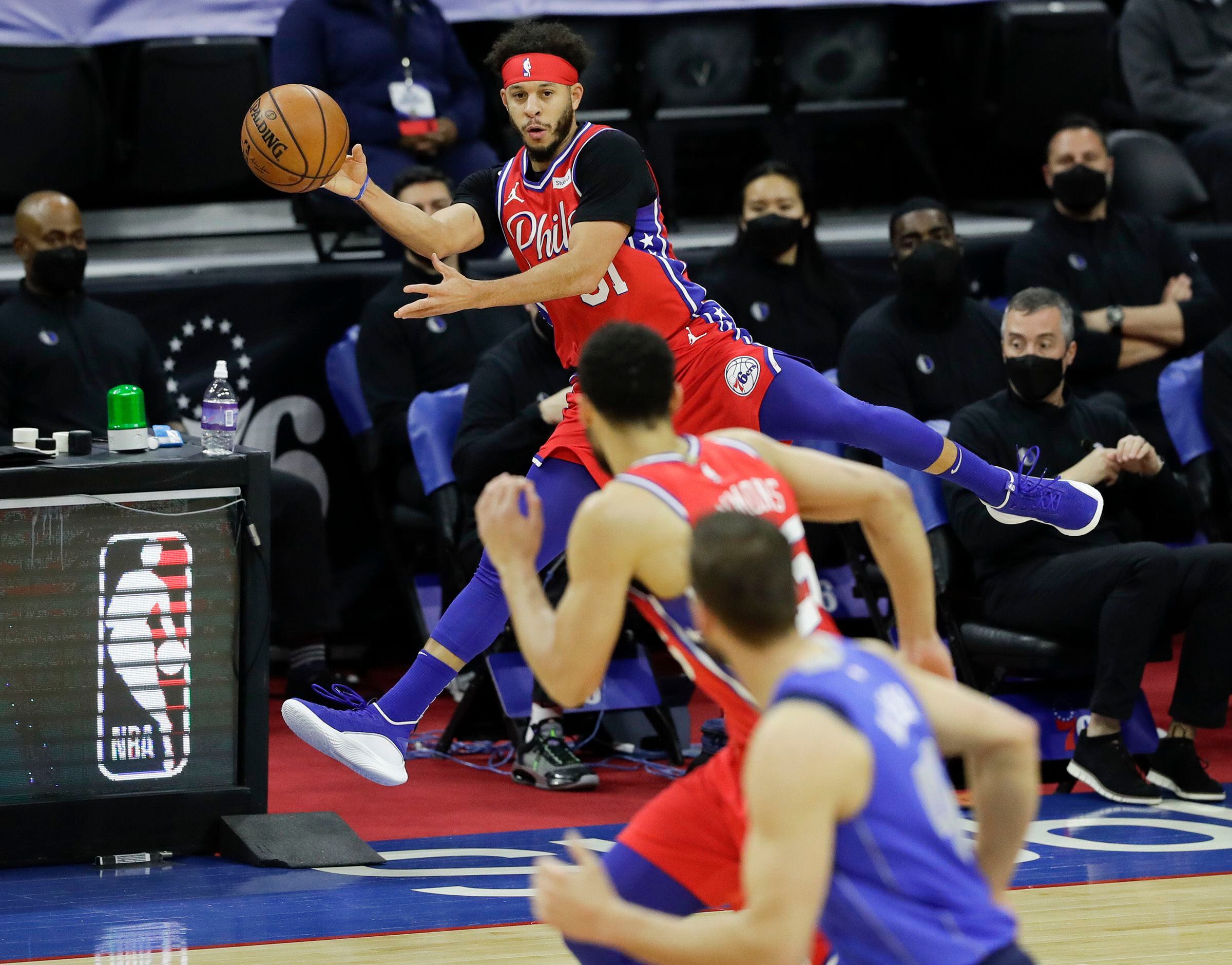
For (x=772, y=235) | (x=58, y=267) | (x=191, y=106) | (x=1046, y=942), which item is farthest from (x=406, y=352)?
(x=1046, y=942)

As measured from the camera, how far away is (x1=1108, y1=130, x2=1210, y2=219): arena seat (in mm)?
A: 8492

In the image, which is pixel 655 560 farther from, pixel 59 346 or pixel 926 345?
pixel 59 346

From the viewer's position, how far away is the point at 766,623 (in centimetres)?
255

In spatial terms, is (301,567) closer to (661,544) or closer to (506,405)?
(506,405)

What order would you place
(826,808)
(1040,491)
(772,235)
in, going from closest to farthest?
(826,808), (1040,491), (772,235)

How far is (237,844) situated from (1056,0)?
663cm

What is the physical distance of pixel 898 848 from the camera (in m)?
2.43

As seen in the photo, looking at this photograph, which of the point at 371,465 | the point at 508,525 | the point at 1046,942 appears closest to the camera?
the point at 508,525

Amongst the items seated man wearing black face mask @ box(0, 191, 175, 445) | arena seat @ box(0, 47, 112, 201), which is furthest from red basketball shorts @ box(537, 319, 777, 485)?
arena seat @ box(0, 47, 112, 201)

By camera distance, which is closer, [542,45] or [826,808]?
[826,808]

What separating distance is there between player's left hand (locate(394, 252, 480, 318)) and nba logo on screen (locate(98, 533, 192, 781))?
1340mm

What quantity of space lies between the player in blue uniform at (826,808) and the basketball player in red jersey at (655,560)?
14.2 inches

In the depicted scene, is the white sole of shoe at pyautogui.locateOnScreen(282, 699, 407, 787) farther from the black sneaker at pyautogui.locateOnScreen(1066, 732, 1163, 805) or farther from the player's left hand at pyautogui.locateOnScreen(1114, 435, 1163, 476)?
the player's left hand at pyautogui.locateOnScreen(1114, 435, 1163, 476)

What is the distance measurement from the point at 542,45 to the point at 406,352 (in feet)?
9.27
